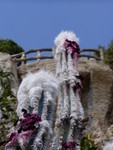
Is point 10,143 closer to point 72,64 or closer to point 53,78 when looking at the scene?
point 53,78

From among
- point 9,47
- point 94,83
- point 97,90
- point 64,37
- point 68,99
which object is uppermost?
point 9,47

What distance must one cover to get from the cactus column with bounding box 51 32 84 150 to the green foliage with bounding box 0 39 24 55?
12910 millimetres

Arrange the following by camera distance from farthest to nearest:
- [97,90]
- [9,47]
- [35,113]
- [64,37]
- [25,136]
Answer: [9,47] → [97,90] → [64,37] → [35,113] → [25,136]

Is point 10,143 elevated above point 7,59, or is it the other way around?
point 7,59

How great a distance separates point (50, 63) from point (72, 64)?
8.03 metres

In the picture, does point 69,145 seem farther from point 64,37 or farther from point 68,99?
point 64,37

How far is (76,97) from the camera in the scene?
3086 mm

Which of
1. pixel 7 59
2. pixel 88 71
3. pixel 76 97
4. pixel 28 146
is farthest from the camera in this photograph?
pixel 88 71

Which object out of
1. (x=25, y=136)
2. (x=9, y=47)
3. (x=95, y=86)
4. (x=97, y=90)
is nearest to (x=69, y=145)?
(x=25, y=136)

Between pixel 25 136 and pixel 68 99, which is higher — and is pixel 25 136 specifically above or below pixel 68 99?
below

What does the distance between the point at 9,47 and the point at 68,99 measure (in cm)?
1366

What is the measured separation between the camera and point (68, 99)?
9.99 ft

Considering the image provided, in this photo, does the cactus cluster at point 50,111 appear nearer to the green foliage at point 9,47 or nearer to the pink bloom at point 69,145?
the pink bloom at point 69,145

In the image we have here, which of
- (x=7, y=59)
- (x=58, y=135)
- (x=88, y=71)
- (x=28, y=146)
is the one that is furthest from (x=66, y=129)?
(x=88, y=71)
